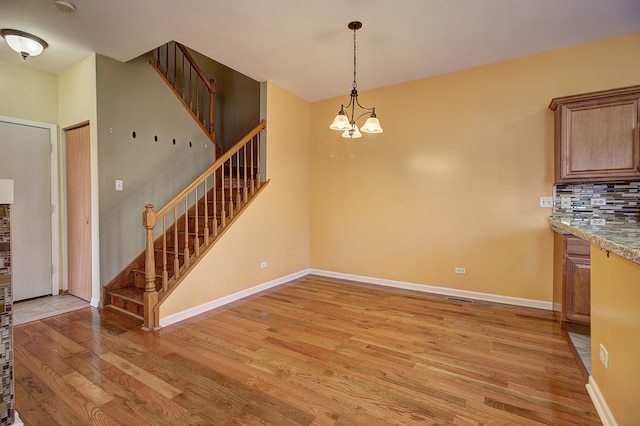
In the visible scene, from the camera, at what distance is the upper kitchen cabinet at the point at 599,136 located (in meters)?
2.83

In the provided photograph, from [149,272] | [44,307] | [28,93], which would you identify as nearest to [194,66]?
[28,93]

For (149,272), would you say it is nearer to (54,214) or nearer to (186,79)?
(54,214)

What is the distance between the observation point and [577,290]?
109 inches

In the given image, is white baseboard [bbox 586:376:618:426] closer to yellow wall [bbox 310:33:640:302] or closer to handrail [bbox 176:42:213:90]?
yellow wall [bbox 310:33:640:302]

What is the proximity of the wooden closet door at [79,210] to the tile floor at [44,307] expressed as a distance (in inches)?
4.5

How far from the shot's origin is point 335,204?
4.94 m

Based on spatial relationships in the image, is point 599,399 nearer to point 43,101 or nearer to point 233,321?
point 233,321

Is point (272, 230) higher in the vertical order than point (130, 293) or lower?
higher

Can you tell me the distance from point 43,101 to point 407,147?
4.68 m

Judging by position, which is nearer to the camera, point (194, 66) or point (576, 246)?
point (576, 246)

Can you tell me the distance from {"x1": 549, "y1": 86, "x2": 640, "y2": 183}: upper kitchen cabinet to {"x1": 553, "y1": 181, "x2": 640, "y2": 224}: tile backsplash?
24 cm

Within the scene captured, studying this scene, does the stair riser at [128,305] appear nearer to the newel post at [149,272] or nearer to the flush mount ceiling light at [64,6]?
the newel post at [149,272]

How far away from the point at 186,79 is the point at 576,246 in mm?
5666

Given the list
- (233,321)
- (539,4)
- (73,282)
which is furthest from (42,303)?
(539,4)
